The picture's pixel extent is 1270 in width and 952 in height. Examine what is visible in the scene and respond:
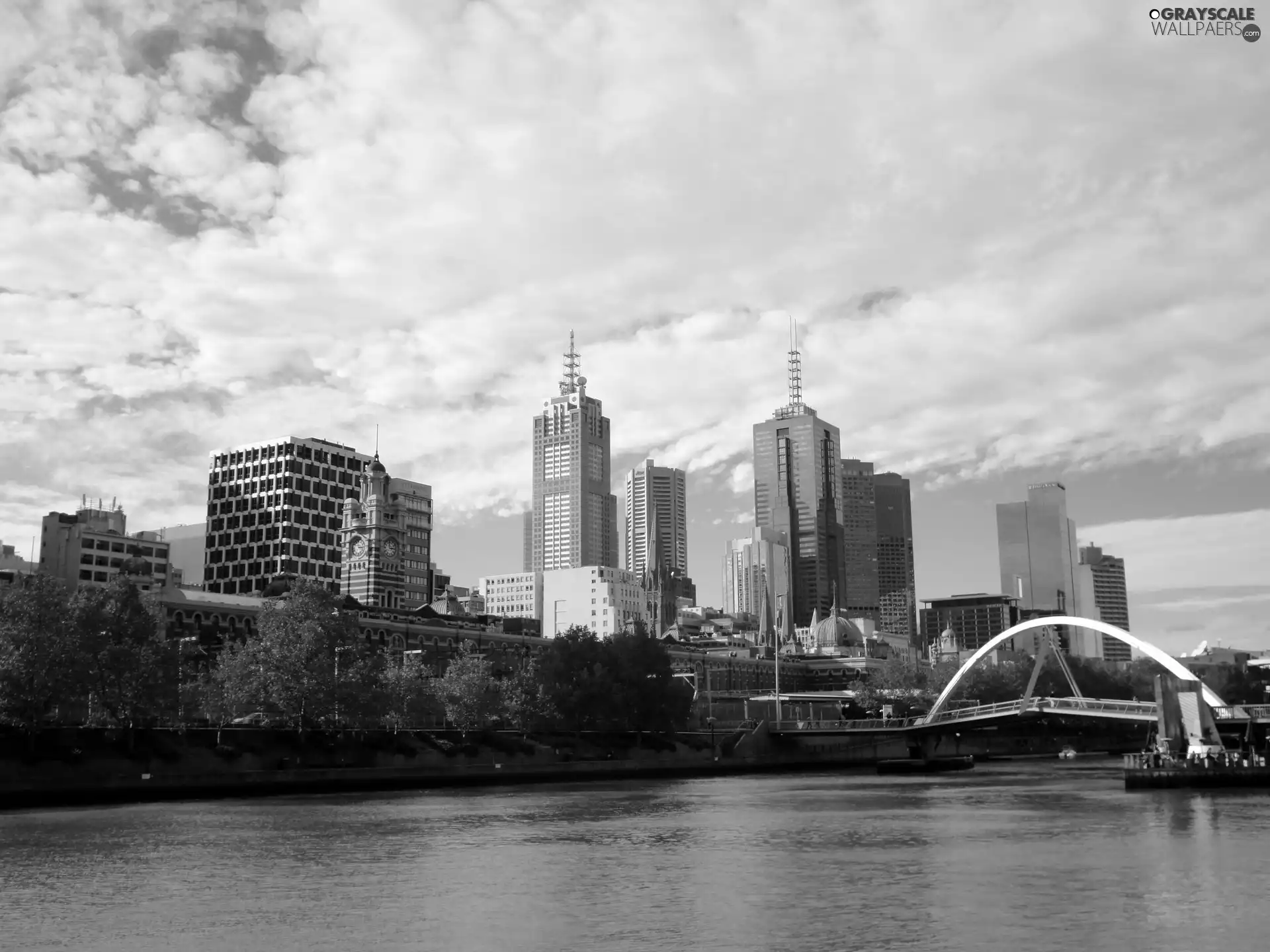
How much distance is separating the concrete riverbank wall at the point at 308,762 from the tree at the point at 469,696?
4.55 metres

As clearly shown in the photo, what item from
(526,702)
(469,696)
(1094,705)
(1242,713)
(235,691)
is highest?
(235,691)

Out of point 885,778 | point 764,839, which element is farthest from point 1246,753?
point 764,839

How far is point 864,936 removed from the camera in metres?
38.4

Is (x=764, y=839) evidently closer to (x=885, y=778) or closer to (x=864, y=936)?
(x=864, y=936)

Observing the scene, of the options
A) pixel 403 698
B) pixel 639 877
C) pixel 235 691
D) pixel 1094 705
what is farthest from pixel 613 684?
pixel 639 877

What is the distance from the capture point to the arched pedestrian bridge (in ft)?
392

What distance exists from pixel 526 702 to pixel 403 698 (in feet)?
62.4

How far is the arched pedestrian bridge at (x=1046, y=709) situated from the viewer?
120 meters

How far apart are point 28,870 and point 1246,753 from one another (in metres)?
96.6

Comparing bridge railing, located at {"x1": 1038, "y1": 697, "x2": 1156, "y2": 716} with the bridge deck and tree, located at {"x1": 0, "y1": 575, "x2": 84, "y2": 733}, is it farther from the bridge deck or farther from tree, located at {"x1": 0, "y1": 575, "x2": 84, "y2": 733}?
tree, located at {"x1": 0, "y1": 575, "x2": 84, "y2": 733}

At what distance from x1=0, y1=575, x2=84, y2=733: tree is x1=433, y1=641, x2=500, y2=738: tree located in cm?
4390

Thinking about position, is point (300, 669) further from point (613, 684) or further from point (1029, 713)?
point (1029, 713)

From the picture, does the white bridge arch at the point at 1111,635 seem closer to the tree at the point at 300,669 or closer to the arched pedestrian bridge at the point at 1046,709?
the arched pedestrian bridge at the point at 1046,709

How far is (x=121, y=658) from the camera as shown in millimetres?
99000
